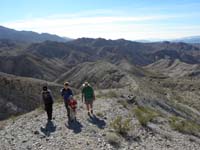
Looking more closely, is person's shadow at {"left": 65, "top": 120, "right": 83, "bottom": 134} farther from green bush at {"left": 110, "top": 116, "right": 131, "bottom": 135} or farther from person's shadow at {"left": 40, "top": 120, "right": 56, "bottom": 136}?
green bush at {"left": 110, "top": 116, "right": 131, "bottom": 135}

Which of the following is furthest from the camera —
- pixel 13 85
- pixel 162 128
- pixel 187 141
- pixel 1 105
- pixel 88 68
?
pixel 88 68

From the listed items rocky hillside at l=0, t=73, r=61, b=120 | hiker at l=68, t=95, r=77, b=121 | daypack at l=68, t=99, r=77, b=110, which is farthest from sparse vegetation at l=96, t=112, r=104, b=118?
rocky hillside at l=0, t=73, r=61, b=120

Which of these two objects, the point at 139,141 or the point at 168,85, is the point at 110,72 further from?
the point at 139,141

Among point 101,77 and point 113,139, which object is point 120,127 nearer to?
point 113,139

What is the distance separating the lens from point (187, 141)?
18.5 m

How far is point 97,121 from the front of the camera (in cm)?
1839

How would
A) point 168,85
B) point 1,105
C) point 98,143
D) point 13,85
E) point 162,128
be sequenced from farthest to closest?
point 168,85
point 13,85
point 1,105
point 162,128
point 98,143

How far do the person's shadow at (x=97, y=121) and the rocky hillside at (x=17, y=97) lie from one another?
2335cm

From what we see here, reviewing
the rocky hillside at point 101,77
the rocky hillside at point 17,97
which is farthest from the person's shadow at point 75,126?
the rocky hillside at point 101,77

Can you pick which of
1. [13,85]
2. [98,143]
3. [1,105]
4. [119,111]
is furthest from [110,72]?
[98,143]

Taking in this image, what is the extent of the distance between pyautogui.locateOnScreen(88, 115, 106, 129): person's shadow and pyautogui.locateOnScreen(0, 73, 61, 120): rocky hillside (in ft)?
76.6

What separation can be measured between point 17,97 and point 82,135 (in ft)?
102

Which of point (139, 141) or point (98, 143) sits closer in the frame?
point (98, 143)

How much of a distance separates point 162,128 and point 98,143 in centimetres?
585
